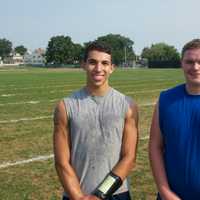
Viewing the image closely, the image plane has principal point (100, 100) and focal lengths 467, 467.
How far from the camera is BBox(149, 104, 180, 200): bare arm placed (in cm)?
320

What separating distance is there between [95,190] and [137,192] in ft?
9.14

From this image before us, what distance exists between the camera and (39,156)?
8.01 metres

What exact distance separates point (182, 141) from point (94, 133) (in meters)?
0.63

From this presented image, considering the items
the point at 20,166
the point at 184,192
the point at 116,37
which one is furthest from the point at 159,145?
the point at 116,37

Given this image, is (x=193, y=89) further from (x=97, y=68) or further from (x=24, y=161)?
(x=24, y=161)

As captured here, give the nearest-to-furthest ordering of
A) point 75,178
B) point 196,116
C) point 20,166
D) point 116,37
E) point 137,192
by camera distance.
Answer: point 196,116 → point 75,178 → point 137,192 → point 20,166 → point 116,37

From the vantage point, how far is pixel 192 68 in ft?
10.3

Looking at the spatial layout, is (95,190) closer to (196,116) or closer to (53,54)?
(196,116)

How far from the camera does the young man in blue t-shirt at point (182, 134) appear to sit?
10.2 ft

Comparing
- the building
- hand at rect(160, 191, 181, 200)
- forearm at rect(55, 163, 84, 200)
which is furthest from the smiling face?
the building

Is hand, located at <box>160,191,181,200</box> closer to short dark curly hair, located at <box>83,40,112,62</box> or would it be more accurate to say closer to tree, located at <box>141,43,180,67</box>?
short dark curly hair, located at <box>83,40,112,62</box>

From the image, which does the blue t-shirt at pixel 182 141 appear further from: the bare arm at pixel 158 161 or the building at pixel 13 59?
the building at pixel 13 59

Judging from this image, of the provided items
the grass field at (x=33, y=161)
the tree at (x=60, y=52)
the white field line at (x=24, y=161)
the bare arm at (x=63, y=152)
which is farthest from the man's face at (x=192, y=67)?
the tree at (x=60, y=52)

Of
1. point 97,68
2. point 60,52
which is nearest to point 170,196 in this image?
point 97,68
